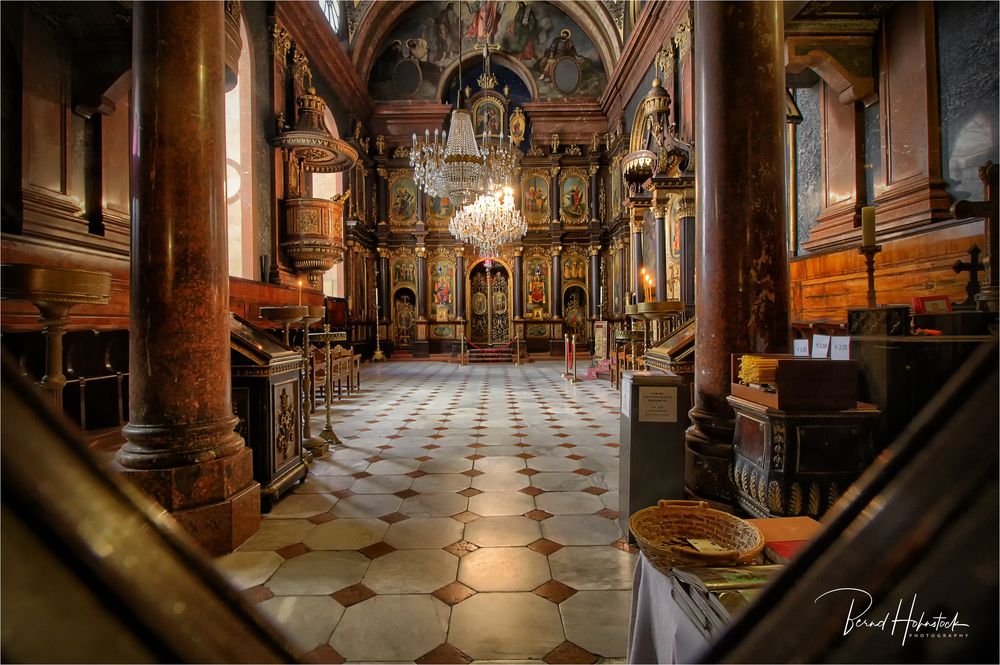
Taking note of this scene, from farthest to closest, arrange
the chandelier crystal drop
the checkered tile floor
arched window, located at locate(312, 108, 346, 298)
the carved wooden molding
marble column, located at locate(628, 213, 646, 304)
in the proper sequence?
arched window, located at locate(312, 108, 346, 298) < marble column, located at locate(628, 213, 646, 304) < the chandelier crystal drop < the carved wooden molding < the checkered tile floor

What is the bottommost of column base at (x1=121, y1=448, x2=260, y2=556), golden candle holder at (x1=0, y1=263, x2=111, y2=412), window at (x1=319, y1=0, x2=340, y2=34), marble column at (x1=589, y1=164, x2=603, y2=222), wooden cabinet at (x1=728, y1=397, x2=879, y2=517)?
column base at (x1=121, y1=448, x2=260, y2=556)

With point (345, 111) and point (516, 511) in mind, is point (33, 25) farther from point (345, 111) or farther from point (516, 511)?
point (345, 111)

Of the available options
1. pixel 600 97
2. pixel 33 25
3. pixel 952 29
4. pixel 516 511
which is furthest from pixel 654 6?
pixel 516 511

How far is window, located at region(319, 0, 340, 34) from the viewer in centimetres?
1339

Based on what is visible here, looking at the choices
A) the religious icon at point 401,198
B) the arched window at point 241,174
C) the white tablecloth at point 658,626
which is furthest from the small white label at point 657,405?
the religious icon at point 401,198

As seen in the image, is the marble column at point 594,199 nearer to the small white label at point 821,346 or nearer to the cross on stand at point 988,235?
the cross on stand at point 988,235

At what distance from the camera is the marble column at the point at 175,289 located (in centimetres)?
250

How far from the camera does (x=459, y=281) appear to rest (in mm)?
18031

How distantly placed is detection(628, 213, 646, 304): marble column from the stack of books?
1091cm

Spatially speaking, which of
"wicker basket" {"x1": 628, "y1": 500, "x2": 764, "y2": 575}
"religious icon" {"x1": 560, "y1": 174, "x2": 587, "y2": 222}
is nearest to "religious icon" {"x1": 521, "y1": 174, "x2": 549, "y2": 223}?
"religious icon" {"x1": 560, "y1": 174, "x2": 587, "y2": 222}

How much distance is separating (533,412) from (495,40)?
15991 mm

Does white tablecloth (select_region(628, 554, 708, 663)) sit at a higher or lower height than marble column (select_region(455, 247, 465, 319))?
lower

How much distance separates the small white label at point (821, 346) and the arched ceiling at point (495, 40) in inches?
664

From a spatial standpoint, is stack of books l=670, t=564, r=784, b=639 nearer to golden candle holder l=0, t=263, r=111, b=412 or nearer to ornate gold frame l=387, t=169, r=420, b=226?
golden candle holder l=0, t=263, r=111, b=412
